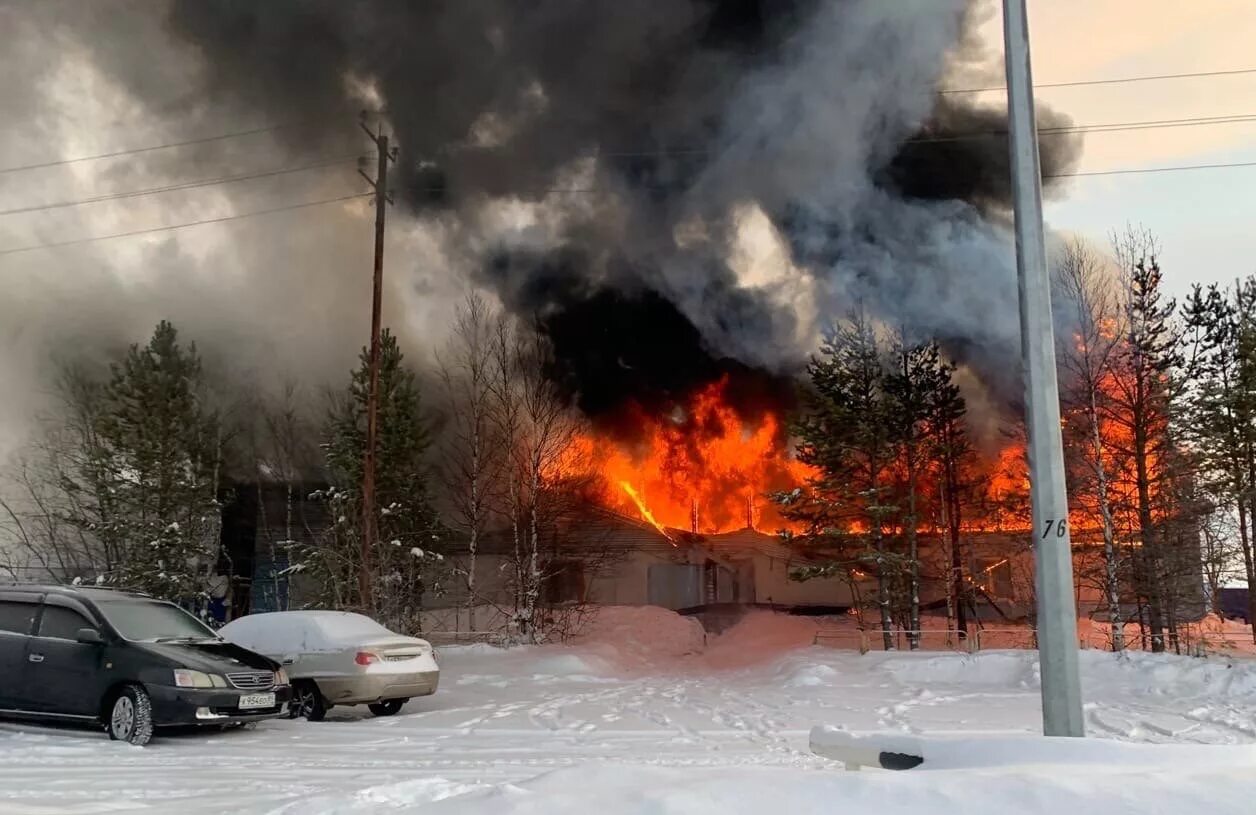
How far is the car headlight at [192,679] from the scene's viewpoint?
9172mm

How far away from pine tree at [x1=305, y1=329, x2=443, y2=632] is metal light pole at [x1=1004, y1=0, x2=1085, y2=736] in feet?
75.6

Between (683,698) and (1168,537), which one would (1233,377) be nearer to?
(1168,537)

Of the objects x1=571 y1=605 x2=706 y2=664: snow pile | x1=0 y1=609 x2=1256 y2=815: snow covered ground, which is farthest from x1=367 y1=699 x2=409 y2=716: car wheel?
x1=571 y1=605 x2=706 y2=664: snow pile

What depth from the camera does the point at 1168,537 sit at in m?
24.0

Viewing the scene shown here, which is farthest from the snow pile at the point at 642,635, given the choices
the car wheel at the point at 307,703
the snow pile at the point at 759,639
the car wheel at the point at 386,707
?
the car wheel at the point at 307,703

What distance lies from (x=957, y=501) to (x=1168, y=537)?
10706 millimetres

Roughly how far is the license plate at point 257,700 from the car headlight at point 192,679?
0.43 meters

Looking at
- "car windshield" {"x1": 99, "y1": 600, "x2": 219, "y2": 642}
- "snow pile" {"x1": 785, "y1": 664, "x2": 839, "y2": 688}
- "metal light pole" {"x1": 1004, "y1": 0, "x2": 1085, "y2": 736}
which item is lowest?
"snow pile" {"x1": 785, "y1": 664, "x2": 839, "y2": 688}

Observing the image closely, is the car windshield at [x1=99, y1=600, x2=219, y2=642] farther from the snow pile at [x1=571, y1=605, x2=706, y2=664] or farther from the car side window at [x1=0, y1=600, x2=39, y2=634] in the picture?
the snow pile at [x1=571, y1=605, x2=706, y2=664]

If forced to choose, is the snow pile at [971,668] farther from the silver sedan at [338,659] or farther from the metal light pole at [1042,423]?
the metal light pole at [1042,423]

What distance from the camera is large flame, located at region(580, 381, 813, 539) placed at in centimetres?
4488

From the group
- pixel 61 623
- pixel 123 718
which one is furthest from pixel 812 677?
pixel 61 623

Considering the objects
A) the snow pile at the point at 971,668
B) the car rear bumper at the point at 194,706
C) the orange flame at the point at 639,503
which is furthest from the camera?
the orange flame at the point at 639,503

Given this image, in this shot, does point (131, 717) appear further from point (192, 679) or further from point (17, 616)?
point (17, 616)
